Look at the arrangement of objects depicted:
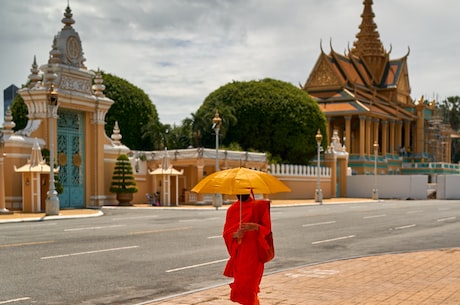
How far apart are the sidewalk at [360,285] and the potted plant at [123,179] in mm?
25960

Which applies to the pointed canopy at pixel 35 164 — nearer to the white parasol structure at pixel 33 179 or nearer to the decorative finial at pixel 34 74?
the white parasol structure at pixel 33 179

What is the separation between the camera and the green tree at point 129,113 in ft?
185

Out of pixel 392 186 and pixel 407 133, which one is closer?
pixel 392 186

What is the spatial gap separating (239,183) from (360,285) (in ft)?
11.8

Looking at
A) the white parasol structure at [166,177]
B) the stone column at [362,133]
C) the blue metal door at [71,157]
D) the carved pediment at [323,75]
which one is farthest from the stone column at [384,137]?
the blue metal door at [71,157]

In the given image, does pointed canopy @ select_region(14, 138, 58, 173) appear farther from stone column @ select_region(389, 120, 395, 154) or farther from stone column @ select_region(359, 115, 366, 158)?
stone column @ select_region(389, 120, 395, 154)

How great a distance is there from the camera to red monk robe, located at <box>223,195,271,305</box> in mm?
6621

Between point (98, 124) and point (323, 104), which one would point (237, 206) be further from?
point (323, 104)

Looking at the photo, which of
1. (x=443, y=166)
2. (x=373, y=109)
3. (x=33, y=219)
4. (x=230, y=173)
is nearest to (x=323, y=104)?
(x=373, y=109)

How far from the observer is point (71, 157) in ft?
115

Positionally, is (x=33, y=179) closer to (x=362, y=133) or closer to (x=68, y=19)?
(x=68, y=19)

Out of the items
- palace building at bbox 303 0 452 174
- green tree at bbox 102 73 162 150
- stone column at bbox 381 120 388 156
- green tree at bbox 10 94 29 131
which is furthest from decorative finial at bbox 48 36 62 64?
stone column at bbox 381 120 388 156

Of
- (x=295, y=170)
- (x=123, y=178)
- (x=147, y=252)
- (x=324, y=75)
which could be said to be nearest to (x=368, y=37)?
(x=324, y=75)

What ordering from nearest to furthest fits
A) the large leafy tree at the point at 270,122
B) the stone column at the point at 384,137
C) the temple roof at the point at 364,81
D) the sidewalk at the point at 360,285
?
1. the sidewalk at the point at 360,285
2. the large leafy tree at the point at 270,122
3. the temple roof at the point at 364,81
4. the stone column at the point at 384,137
